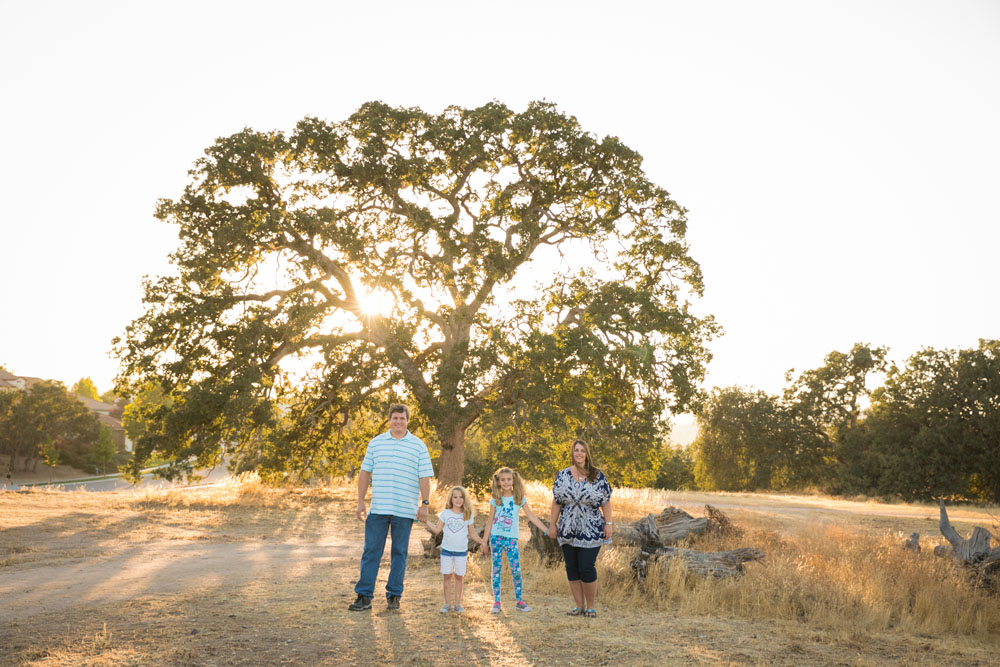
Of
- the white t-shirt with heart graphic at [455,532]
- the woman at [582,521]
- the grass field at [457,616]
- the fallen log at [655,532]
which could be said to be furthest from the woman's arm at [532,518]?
the fallen log at [655,532]

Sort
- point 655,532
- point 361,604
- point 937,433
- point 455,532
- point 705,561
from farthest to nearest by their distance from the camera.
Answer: point 937,433 < point 655,532 < point 705,561 < point 455,532 < point 361,604

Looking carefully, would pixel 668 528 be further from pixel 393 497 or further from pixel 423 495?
pixel 393 497

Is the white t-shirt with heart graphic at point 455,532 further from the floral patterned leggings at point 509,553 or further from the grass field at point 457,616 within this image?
the grass field at point 457,616

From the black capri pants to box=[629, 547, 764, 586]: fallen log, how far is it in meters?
1.70

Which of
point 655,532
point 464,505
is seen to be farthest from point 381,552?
point 655,532

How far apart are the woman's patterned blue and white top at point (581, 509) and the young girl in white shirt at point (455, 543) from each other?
3.28 feet

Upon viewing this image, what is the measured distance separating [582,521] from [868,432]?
49.0 m

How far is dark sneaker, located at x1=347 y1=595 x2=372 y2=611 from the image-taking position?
7.52m

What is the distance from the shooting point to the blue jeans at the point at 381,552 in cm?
761

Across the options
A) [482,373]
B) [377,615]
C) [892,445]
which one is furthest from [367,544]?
[892,445]

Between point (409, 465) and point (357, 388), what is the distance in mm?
14234

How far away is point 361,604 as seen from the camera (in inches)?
297

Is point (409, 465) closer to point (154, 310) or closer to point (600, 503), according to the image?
point (600, 503)

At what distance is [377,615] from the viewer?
736cm
